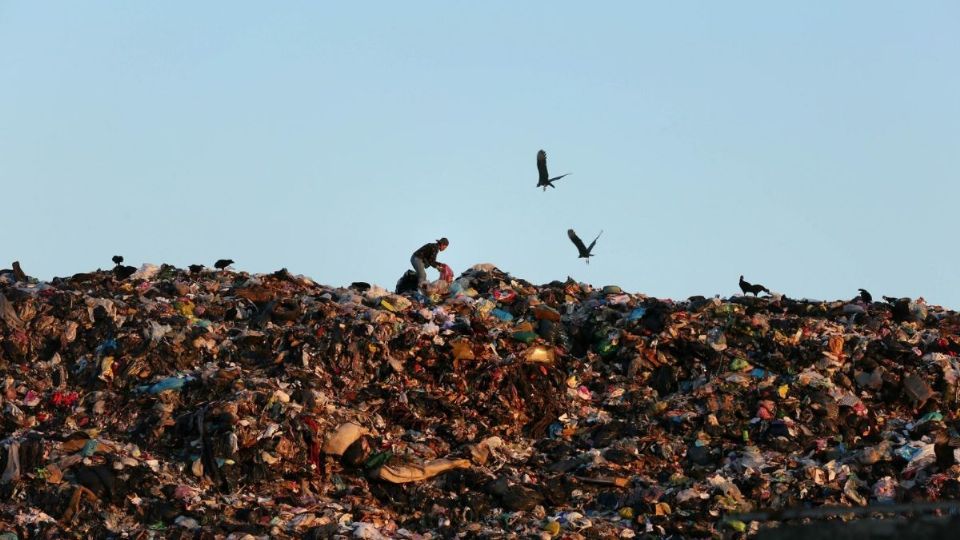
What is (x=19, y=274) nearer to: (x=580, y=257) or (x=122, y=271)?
(x=122, y=271)

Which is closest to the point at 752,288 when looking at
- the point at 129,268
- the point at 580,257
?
the point at 580,257

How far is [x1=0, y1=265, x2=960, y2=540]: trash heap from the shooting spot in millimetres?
12148

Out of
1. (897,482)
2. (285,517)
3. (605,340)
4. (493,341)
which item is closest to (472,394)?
(493,341)

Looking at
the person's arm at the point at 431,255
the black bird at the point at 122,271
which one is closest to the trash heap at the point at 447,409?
the black bird at the point at 122,271

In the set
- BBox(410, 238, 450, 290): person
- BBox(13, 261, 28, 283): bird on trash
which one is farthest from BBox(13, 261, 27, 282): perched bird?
BBox(410, 238, 450, 290): person

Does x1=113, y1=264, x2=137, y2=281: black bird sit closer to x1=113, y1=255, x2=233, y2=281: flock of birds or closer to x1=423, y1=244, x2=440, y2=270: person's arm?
x1=113, y1=255, x2=233, y2=281: flock of birds

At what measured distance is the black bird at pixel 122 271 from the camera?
1682 centimetres

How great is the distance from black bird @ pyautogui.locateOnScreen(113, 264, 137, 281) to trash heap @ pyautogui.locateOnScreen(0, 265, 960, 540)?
8 cm

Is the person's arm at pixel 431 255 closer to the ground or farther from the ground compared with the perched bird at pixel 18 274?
farther from the ground

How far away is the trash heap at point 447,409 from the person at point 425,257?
0.52 metres

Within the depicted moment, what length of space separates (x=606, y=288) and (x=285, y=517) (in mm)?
6521

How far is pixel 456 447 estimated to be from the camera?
13.5 meters

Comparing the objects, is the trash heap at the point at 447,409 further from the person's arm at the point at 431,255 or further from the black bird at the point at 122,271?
the person's arm at the point at 431,255

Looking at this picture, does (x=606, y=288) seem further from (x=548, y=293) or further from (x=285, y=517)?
(x=285, y=517)
